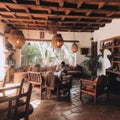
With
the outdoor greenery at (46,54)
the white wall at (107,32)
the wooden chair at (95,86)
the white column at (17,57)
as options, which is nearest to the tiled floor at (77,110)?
the wooden chair at (95,86)

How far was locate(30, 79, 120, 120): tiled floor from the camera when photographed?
3566mm

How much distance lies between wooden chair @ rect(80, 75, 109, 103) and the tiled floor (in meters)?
0.28

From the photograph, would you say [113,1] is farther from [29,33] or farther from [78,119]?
[29,33]

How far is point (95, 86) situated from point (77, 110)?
891mm

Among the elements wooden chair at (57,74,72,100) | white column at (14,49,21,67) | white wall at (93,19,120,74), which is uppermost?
white wall at (93,19,120,74)

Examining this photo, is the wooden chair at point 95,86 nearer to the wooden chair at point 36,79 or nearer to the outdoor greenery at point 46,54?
the wooden chair at point 36,79

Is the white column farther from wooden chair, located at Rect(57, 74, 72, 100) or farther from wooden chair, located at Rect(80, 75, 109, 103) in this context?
wooden chair, located at Rect(80, 75, 109, 103)

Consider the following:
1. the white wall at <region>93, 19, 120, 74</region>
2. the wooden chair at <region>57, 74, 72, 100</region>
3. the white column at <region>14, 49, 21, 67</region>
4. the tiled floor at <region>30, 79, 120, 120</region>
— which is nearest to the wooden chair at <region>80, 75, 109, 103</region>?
the tiled floor at <region>30, 79, 120, 120</region>

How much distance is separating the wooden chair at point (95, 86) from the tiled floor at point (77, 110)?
281 millimetres

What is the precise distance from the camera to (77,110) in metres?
3.99

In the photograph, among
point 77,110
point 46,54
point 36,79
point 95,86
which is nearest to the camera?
point 77,110

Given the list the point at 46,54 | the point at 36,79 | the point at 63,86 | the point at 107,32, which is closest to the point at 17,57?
the point at 46,54

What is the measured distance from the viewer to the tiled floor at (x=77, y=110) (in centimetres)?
357

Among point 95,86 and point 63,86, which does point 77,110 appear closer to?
point 95,86
